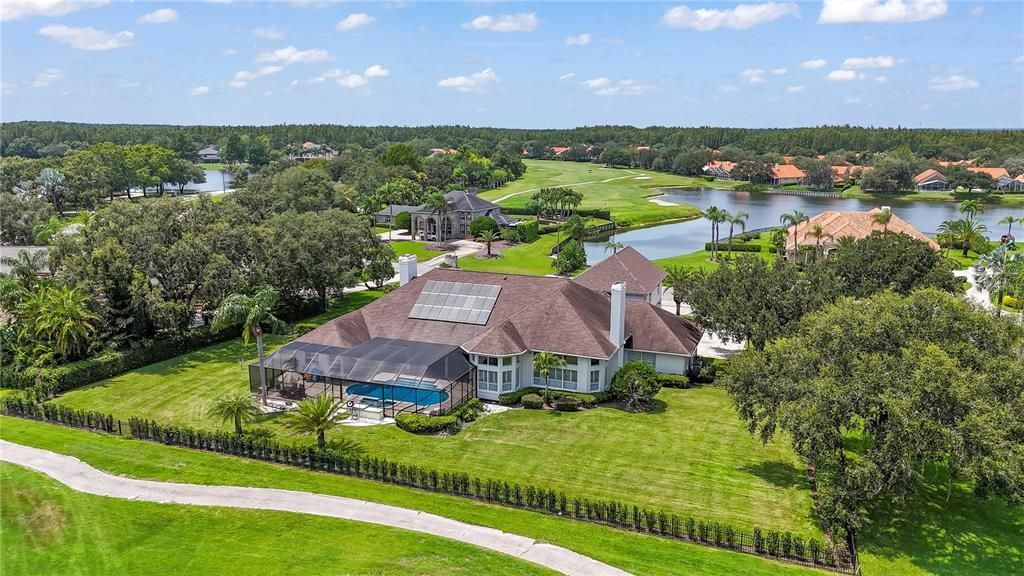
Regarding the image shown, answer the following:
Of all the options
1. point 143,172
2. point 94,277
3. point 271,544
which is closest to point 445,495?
point 271,544

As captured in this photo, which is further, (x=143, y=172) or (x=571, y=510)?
(x=143, y=172)

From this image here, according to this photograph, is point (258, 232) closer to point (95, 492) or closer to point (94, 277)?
point (94, 277)

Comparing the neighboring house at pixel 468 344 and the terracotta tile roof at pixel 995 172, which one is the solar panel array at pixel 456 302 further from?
the terracotta tile roof at pixel 995 172

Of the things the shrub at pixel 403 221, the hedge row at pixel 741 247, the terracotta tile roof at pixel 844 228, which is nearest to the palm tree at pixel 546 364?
the terracotta tile roof at pixel 844 228

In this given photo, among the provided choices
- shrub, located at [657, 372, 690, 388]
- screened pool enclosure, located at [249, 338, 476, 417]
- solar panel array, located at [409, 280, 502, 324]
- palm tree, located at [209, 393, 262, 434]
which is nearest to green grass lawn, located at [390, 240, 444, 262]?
solar panel array, located at [409, 280, 502, 324]

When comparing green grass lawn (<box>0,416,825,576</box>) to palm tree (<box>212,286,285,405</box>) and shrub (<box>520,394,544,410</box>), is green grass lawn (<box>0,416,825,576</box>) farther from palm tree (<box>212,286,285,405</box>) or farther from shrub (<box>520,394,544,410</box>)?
shrub (<box>520,394,544,410</box>)

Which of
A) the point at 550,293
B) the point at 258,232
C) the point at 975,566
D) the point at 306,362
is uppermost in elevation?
the point at 258,232
